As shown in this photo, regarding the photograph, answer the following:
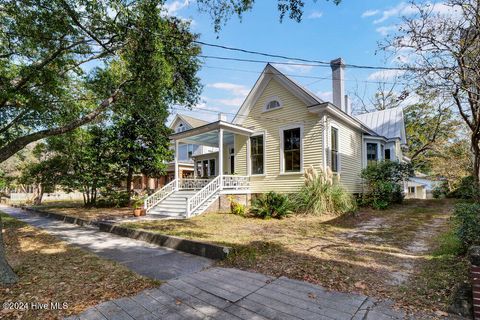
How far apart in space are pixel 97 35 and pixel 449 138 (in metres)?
26.6

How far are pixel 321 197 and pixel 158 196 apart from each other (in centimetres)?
795

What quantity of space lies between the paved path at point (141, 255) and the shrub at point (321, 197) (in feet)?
19.7

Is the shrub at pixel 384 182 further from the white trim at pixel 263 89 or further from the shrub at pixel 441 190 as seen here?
the shrub at pixel 441 190

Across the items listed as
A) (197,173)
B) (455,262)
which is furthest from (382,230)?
(197,173)

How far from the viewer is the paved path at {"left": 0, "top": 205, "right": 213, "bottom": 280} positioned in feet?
14.9

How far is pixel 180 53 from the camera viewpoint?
7695mm

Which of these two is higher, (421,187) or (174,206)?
(174,206)

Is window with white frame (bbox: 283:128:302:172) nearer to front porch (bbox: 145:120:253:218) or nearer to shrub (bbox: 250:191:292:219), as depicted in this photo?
front porch (bbox: 145:120:253:218)

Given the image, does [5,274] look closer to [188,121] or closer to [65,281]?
[65,281]

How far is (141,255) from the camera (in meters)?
5.59

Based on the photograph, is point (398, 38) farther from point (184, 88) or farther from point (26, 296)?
point (26, 296)

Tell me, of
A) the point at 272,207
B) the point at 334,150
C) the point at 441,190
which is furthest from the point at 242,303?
the point at 441,190

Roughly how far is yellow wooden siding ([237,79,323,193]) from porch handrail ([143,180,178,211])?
3.80m

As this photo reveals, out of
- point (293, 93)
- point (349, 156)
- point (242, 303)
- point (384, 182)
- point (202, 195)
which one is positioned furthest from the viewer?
point (349, 156)
